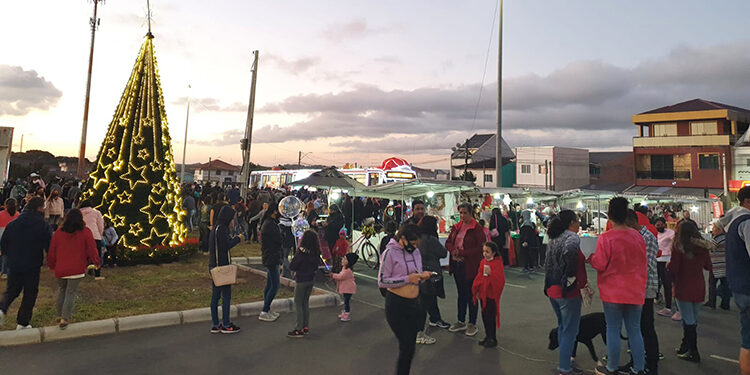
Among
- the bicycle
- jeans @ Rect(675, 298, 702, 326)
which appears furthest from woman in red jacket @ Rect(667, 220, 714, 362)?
the bicycle

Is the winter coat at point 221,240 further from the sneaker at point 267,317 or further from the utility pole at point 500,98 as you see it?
the utility pole at point 500,98

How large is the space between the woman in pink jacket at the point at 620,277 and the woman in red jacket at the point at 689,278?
139 cm

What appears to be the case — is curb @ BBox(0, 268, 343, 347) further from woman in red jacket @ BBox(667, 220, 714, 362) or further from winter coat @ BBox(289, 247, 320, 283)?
woman in red jacket @ BBox(667, 220, 714, 362)

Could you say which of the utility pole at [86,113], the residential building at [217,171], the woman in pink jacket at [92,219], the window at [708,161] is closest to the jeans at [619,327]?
the woman in pink jacket at [92,219]

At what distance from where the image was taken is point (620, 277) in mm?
4293

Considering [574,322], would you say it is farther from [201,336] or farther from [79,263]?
[79,263]

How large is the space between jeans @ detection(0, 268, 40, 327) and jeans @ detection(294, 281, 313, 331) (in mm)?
3505

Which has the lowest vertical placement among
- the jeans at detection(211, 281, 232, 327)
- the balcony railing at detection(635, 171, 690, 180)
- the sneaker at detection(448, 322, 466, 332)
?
the sneaker at detection(448, 322, 466, 332)

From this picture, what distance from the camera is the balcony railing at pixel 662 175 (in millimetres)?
39072

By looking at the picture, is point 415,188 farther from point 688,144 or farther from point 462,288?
point 688,144

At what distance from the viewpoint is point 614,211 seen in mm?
4395

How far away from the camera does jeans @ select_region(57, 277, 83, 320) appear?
588cm

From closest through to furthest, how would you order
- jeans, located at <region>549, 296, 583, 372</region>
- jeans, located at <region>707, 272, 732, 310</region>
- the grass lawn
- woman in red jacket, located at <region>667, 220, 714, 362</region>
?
jeans, located at <region>549, 296, 583, 372</region> → woman in red jacket, located at <region>667, 220, 714, 362</region> → the grass lawn → jeans, located at <region>707, 272, 732, 310</region>

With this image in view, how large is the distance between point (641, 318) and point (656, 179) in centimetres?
4323
